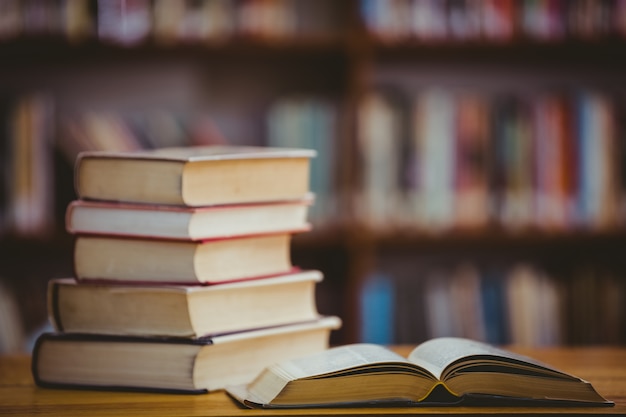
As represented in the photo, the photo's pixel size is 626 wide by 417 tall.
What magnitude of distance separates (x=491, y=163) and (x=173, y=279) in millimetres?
1603

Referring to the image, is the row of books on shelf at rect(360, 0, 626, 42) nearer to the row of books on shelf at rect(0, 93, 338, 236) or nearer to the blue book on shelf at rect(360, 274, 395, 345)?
the row of books on shelf at rect(0, 93, 338, 236)

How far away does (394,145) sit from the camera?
97.3 inches

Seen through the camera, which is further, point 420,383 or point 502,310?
point 502,310

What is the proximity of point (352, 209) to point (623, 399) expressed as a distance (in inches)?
Answer: 59.7

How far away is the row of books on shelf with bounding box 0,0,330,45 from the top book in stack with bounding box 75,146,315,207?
1.37 metres

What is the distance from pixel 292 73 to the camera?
2725 millimetres

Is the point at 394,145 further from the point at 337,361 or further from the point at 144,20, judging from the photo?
the point at 337,361

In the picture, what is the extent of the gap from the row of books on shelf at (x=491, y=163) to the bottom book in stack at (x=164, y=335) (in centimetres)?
141

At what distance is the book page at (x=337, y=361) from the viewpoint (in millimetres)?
926

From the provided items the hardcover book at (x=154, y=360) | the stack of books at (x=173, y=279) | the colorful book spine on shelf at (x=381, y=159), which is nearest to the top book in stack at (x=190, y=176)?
the stack of books at (x=173, y=279)

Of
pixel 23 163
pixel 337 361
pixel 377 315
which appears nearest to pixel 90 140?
pixel 23 163

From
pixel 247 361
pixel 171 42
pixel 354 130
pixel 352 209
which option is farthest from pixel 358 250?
pixel 247 361

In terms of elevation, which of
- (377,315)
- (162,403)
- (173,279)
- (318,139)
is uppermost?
(318,139)

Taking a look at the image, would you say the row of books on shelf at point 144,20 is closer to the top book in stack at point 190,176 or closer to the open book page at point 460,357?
the top book in stack at point 190,176
